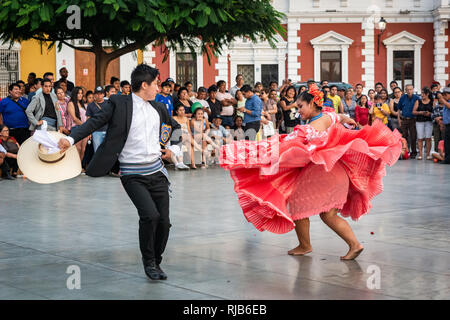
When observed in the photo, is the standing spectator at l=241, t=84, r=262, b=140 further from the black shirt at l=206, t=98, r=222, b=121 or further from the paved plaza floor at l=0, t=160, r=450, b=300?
the paved plaza floor at l=0, t=160, r=450, b=300

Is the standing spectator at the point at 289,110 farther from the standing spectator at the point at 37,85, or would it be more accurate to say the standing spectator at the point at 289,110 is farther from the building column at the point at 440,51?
the building column at the point at 440,51

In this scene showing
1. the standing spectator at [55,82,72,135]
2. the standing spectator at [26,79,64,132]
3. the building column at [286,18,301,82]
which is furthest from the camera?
the building column at [286,18,301,82]

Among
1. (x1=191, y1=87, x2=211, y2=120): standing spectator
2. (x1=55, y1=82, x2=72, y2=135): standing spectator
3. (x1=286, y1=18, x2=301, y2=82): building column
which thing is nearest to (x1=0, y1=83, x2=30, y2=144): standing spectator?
(x1=55, y1=82, x2=72, y2=135): standing spectator

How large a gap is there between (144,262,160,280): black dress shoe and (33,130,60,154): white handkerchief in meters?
1.18

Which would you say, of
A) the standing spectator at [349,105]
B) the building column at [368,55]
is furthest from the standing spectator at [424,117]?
the building column at [368,55]

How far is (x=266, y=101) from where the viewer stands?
18938 millimetres

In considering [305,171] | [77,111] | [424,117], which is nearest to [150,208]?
[305,171]

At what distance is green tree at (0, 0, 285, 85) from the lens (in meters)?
15.1

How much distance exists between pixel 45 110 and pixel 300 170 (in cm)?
898

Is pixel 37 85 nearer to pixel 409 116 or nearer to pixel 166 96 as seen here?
pixel 166 96

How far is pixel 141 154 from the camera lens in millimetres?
6277

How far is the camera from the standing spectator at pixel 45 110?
14.8 meters

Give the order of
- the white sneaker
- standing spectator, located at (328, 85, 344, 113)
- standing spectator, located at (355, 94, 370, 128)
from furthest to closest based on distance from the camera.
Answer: standing spectator, located at (355, 94, 370, 128) → standing spectator, located at (328, 85, 344, 113) → the white sneaker
